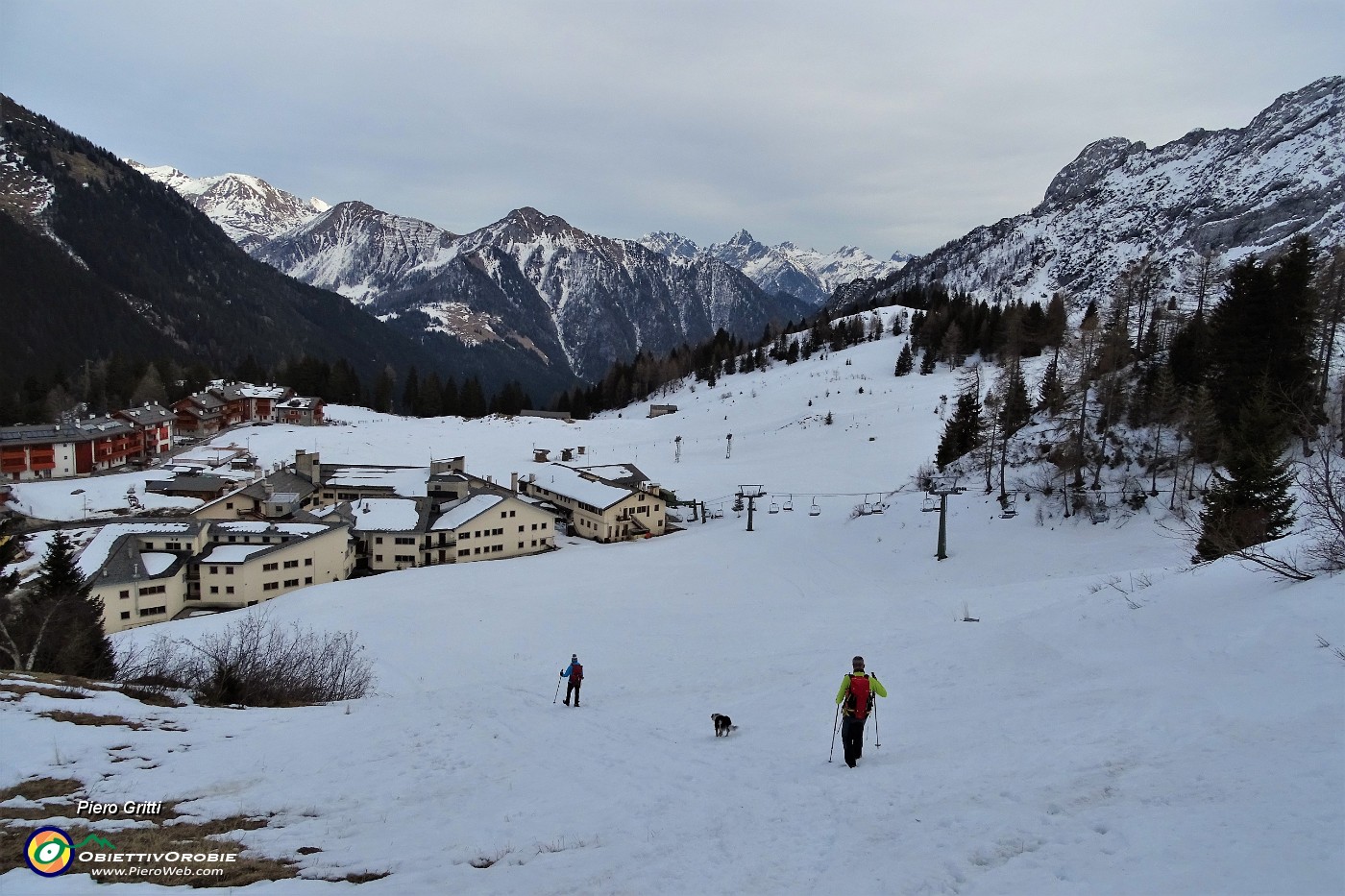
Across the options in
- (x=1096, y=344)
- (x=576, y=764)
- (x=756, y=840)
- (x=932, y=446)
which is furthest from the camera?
(x=932, y=446)

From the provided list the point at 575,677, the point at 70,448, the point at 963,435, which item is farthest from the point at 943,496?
the point at 70,448

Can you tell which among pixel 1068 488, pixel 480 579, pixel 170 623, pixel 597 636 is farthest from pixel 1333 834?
pixel 170 623

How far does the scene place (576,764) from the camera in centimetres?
1198

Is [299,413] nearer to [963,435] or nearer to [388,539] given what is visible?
[388,539]

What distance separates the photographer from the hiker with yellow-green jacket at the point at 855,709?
10703mm

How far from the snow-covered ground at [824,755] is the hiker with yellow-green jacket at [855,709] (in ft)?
1.32

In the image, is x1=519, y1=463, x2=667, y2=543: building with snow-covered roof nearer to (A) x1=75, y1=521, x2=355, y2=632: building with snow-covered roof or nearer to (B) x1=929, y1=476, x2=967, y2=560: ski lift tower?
(A) x1=75, y1=521, x2=355, y2=632: building with snow-covered roof

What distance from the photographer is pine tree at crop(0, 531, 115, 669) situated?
789 inches

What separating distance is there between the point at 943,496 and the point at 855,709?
23.6m

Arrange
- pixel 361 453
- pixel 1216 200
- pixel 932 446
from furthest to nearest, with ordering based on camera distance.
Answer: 1. pixel 1216 200
2. pixel 361 453
3. pixel 932 446

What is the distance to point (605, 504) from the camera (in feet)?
159

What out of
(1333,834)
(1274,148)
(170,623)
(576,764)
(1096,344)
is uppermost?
(1274,148)

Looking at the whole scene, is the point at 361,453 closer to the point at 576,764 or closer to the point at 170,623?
the point at 170,623

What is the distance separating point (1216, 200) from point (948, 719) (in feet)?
793
